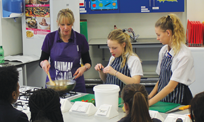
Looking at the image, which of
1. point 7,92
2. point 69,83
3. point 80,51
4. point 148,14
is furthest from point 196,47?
point 7,92

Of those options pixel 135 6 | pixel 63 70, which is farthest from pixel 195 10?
pixel 63 70

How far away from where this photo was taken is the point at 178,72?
1832 millimetres

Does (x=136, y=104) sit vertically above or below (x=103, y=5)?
below

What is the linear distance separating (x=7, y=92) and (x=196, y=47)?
3139 millimetres

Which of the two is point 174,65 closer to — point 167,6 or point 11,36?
point 11,36

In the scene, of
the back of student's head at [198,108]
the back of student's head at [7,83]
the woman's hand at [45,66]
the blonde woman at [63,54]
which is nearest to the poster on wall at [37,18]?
the blonde woman at [63,54]

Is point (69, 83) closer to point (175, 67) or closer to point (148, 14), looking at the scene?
point (175, 67)

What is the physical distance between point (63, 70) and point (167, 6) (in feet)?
9.59

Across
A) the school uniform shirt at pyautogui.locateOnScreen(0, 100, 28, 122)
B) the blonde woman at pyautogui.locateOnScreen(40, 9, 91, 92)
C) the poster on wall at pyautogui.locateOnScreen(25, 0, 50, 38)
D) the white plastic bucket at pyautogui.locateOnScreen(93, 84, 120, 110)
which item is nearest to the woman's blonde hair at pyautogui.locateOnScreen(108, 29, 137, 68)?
the blonde woman at pyautogui.locateOnScreen(40, 9, 91, 92)

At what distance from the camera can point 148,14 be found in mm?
4992

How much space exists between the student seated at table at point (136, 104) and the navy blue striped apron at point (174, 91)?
889 mm

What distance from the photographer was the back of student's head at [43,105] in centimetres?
109

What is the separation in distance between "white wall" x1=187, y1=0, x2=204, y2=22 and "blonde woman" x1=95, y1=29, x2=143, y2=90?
2.49m

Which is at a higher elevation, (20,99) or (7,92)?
(7,92)
